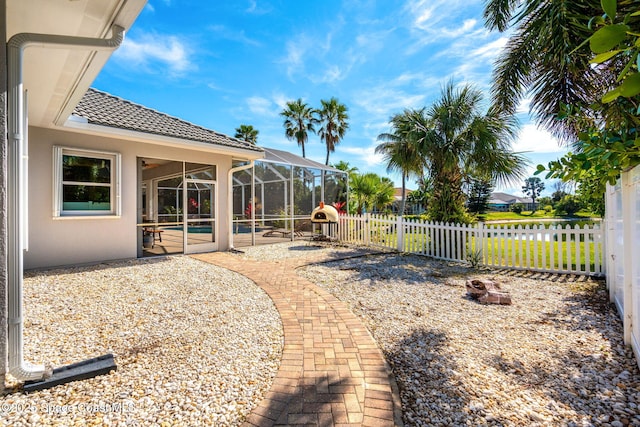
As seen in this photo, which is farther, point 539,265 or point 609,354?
point 539,265

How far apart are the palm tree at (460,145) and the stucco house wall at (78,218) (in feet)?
25.2

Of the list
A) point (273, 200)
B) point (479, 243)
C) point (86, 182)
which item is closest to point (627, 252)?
point (479, 243)

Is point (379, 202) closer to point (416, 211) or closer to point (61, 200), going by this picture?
point (61, 200)

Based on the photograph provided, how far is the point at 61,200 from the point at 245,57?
8229mm

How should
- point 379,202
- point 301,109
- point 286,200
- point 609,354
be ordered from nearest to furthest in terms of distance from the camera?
1. point 609,354
2. point 286,200
3. point 379,202
4. point 301,109

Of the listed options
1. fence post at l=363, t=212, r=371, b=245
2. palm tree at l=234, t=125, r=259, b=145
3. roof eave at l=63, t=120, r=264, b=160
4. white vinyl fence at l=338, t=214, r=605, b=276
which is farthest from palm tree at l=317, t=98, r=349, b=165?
roof eave at l=63, t=120, r=264, b=160

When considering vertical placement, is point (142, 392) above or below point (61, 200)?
below

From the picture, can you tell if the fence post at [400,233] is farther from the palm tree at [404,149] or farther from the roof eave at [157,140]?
the roof eave at [157,140]

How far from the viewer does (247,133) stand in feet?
90.8

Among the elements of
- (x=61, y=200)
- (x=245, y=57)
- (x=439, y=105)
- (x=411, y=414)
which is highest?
(x=245, y=57)

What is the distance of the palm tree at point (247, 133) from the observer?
27.6 meters

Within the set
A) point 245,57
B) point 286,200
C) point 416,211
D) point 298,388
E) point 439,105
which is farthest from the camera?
point 416,211

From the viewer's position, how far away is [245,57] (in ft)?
38.2

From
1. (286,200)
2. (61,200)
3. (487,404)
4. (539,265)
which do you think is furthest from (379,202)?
(487,404)
